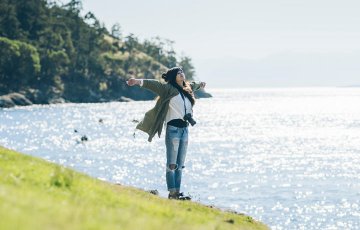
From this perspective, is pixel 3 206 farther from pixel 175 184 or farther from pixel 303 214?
pixel 303 214

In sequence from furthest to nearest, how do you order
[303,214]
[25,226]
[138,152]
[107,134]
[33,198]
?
[107,134], [138,152], [303,214], [33,198], [25,226]

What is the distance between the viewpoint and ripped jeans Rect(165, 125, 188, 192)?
17422 millimetres

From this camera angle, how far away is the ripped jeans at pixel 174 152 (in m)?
17.4

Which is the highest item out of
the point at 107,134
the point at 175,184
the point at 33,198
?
the point at 33,198

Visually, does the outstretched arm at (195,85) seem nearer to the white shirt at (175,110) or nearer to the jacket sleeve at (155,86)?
the white shirt at (175,110)

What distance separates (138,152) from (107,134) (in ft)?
94.4

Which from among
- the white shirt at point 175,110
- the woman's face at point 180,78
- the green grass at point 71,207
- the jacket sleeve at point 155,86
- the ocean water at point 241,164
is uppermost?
the woman's face at point 180,78

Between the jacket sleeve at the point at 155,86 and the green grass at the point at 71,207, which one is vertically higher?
the jacket sleeve at the point at 155,86

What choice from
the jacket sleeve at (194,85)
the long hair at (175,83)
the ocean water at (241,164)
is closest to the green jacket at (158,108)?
the long hair at (175,83)

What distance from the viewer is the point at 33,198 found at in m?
8.70

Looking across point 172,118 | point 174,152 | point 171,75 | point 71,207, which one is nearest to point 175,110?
point 172,118

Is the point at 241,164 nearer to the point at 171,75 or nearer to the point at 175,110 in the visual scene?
the point at 171,75

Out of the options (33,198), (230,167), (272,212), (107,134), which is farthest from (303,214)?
(107,134)

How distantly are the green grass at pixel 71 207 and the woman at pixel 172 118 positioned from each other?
1828 millimetres
